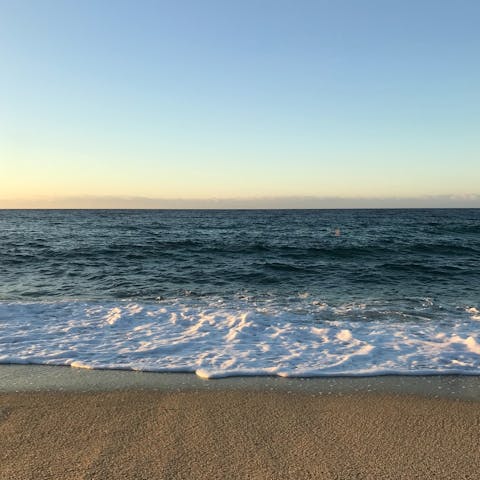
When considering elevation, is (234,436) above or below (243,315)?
above

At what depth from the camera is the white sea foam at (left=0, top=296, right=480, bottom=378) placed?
5418 millimetres

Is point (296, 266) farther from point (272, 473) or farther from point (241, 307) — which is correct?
point (272, 473)

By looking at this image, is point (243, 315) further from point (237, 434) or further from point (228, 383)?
point (237, 434)

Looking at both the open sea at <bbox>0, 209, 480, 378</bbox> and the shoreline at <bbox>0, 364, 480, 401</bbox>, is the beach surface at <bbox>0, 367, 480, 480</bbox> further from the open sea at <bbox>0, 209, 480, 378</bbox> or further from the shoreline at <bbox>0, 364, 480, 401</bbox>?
the open sea at <bbox>0, 209, 480, 378</bbox>

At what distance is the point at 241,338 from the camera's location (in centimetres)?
675

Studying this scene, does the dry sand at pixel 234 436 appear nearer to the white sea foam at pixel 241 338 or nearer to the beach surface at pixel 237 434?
the beach surface at pixel 237 434

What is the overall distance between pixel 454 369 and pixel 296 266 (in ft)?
36.8

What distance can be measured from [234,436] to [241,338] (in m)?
3.23

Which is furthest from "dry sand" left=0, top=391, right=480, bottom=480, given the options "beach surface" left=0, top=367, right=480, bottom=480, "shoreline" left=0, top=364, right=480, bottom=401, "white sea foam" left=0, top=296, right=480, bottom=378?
"white sea foam" left=0, top=296, right=480, bottom=378

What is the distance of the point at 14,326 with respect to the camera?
7.27m

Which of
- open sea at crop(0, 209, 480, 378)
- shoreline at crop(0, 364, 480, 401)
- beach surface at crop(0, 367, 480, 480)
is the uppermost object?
beach surface at crop(0, 367, 480, 480)

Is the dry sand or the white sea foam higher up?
the dry sand

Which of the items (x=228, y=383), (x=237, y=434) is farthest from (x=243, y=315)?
(x=237, y=434)

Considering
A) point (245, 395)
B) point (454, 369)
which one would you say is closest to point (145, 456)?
point (245, 395)
